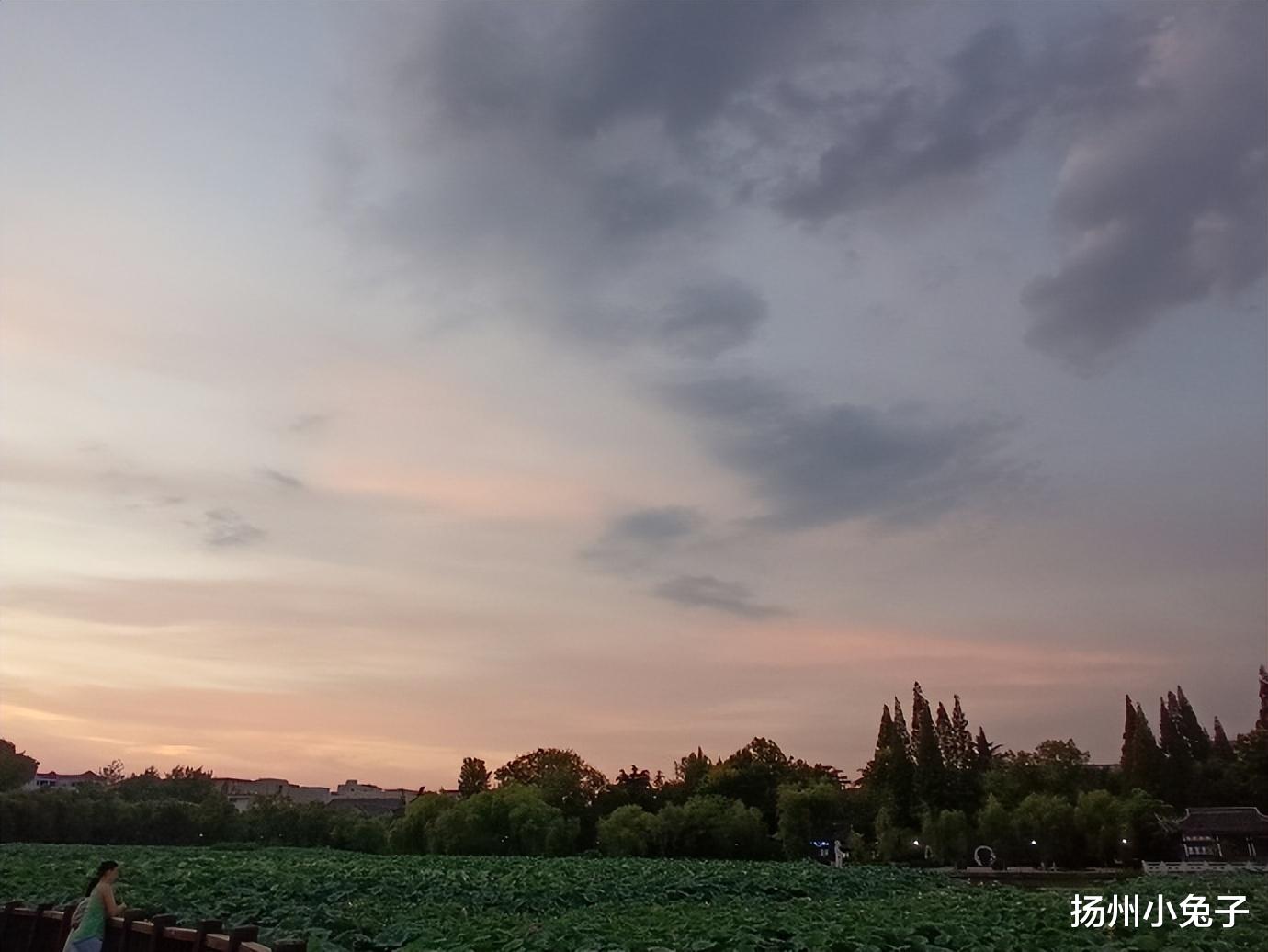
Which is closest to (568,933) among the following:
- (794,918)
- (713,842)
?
(794,918)

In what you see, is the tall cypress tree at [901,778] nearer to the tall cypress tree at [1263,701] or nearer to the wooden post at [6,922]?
the tall cypress tree at [1263,701]

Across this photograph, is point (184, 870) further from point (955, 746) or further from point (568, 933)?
point (955, 746)

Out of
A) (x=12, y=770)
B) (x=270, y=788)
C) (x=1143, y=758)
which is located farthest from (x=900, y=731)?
(x=270, y=788)

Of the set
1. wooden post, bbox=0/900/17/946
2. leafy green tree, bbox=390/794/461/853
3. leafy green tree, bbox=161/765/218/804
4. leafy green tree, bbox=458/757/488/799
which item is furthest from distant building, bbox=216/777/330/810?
wooden post, bbox=0/900/17/946

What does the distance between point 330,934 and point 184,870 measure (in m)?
13.6

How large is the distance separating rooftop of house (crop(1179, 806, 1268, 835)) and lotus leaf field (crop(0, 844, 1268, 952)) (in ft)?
127

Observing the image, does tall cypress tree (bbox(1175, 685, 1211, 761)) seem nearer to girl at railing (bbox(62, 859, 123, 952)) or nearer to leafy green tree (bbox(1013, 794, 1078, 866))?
leafy green tree (bbox(1013, 794, 1078, 866))

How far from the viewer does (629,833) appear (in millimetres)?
59781

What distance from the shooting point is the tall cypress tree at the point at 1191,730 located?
8162cm

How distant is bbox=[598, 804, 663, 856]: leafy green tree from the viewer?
59.4m

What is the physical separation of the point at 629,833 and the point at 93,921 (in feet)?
182

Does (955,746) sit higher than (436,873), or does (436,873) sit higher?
(955,746)

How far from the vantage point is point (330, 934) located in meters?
12.7

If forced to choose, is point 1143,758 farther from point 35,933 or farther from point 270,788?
point 270,788
